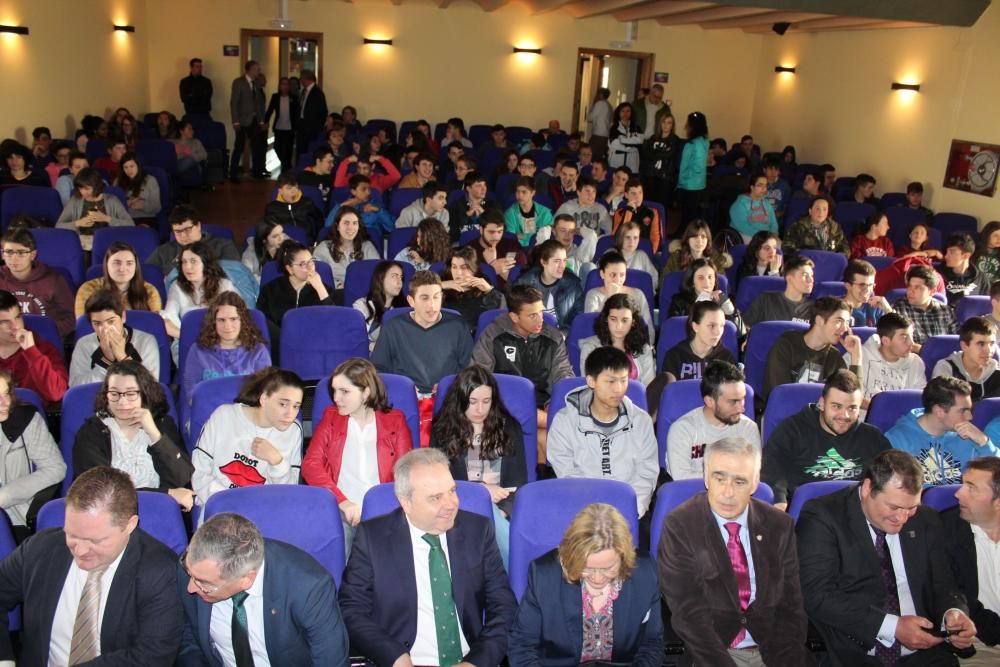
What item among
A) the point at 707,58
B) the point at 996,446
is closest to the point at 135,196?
the point at 996,446

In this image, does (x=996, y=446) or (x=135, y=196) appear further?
(x=135, y=196)

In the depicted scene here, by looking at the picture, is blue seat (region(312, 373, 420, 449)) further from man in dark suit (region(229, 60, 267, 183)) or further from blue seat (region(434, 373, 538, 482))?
man in dark suit (region(229, 60, 267, 183))

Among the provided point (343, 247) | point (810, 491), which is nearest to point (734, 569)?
point (810, 491)

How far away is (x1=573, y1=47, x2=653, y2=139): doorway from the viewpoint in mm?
14258

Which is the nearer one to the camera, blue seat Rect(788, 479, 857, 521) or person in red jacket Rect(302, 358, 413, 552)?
blue seat Rect(788, 479, 857, 521)

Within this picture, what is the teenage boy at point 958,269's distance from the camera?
646 cm

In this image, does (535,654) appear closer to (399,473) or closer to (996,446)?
(399,473)

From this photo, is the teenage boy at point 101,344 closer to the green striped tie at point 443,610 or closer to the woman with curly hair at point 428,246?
the green striped tie at point 443,610

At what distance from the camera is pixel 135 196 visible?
7.88m

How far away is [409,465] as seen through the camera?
8.89 ft

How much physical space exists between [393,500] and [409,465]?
30cm

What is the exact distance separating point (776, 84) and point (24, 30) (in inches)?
405

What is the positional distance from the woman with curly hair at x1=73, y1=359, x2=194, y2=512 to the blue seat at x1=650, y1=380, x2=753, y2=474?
1957mm

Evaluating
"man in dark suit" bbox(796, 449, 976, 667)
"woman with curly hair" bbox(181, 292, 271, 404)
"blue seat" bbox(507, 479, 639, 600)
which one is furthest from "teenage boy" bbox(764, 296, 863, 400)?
"woman with curly hair" bbox(181, 292, 271, 404)
